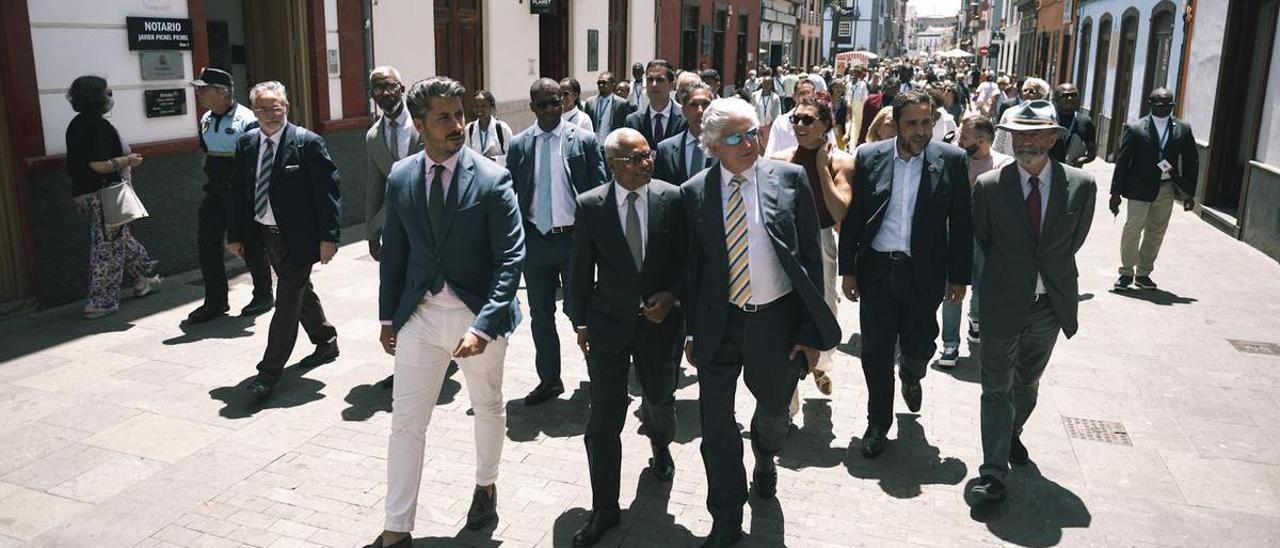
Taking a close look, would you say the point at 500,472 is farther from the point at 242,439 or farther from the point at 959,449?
the point at 959,449

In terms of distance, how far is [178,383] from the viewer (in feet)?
20.0

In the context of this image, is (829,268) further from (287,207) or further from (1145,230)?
(1145,230)

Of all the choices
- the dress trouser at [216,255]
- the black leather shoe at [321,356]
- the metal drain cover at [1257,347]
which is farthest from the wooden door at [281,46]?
the metal drain cover at [1257,347]

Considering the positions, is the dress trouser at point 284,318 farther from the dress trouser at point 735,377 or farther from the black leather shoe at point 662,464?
the dress trouser at point 735,377

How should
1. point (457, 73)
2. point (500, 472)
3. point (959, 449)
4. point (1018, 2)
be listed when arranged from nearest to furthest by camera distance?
1. point (500, 472)
2. point (959, 449)
3. point (457, 73)
4. point (1018, 2)

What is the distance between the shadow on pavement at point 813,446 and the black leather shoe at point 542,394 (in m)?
1.48

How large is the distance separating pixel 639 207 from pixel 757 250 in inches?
21.9

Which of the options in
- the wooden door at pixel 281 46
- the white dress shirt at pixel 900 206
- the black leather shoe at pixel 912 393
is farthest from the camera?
the wooden door at pixel 281 46

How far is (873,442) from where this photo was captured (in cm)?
509

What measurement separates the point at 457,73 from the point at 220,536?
11.1 metres

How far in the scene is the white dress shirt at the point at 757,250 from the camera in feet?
12.7

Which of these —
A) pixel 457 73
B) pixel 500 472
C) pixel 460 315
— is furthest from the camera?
pixel 457 73

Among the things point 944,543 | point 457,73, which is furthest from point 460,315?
point 457,73

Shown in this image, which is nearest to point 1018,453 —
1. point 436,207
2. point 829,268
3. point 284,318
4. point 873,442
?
point 873,442
